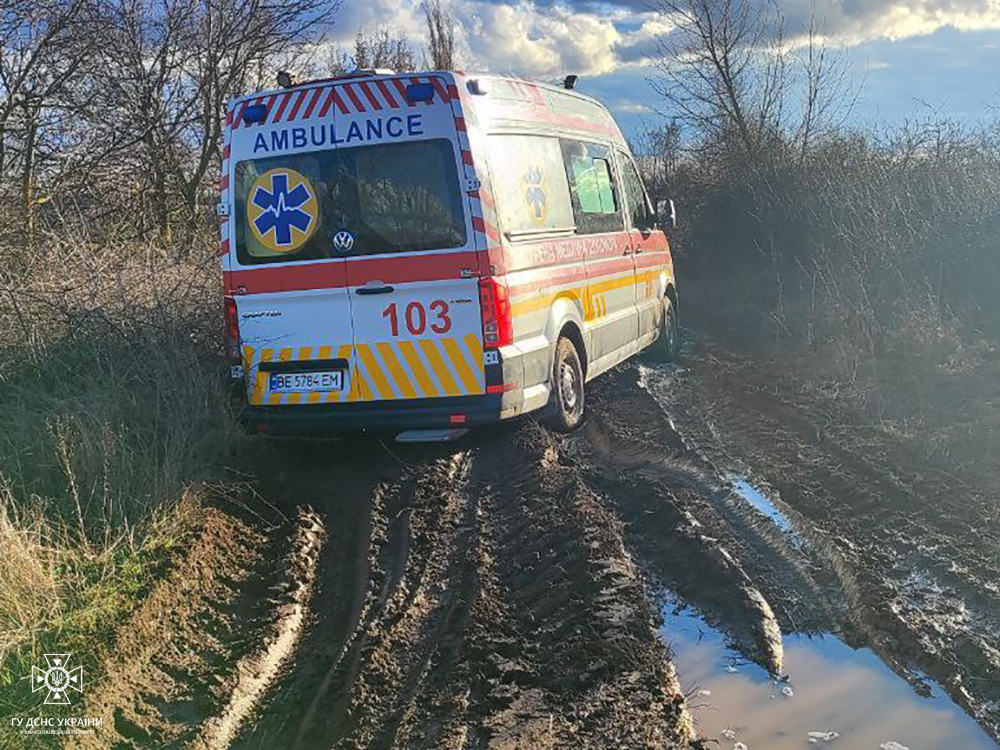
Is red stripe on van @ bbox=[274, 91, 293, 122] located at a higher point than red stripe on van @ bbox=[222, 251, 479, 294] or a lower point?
higher

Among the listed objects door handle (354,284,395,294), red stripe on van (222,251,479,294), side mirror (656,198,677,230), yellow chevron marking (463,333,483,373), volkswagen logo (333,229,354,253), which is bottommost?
yellow chevron marking (463,333,483,373)

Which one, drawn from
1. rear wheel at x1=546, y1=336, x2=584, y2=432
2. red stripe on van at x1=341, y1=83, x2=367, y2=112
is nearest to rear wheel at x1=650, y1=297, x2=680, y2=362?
rear wheel at x1=546, y1=336, x2=584, y2=432

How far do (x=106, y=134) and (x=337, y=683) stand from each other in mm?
11265

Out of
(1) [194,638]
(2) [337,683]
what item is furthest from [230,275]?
(2) [337,683]

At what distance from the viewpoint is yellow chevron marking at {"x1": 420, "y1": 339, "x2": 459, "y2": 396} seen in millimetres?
6402

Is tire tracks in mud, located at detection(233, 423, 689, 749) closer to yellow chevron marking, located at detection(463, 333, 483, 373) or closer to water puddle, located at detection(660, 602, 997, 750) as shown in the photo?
water puddle, located at detection(660, 602, 997, 750)

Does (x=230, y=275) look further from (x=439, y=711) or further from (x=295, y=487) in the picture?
(x=439, y=711)

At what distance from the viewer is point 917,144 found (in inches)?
539

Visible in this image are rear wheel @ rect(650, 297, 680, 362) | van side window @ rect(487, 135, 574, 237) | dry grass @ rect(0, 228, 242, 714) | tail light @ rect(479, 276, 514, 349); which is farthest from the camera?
rear wheel @ rect(650, 297, 680, 362)

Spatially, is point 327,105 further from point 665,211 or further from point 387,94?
point 665,211

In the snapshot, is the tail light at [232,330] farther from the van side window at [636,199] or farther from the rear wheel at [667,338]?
the rear wheel at [667,338]

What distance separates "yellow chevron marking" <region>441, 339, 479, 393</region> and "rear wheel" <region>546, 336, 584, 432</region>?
3.46 ft

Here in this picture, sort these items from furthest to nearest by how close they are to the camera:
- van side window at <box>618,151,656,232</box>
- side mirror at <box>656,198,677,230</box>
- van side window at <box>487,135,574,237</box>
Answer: side mirror at <box>656,198,677,230</box> < van side window at <box>618,151,656,232</box> < van side window at <box>487,135,574,237</box>

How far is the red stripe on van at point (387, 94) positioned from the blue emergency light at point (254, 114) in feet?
2.82
